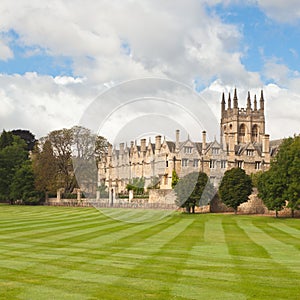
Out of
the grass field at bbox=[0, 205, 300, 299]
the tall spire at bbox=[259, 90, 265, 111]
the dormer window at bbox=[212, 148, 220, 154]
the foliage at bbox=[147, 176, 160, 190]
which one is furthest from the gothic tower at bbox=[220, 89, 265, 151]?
the grass field at bbox=[0, 205, 300, 299]

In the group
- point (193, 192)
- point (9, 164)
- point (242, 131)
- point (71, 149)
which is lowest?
point (193, 192)

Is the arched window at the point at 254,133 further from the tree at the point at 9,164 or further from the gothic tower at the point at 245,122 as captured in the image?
the tree at the point at 9,164

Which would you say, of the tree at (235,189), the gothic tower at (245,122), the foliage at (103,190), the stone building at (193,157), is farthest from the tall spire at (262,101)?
the foliage at (103,190)

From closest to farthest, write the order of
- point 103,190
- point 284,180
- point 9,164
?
point 284,180 → point 103,190 → point 9,164

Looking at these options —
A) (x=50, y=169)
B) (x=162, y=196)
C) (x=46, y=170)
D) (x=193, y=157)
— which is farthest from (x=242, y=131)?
(x=162, y=196)

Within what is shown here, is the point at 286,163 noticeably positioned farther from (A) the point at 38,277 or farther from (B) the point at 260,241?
(A) the point at 38,277

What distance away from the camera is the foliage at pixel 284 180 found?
4412cm

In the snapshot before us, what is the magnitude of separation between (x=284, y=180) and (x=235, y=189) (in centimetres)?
998

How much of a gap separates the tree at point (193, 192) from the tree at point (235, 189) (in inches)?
87.1

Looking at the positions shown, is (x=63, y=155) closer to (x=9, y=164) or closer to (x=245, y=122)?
(x=9, y=164)

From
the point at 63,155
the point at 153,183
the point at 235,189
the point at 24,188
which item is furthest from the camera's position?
the point at 24,188

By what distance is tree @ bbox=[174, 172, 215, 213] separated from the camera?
176 ft

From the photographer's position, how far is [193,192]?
54.2 m

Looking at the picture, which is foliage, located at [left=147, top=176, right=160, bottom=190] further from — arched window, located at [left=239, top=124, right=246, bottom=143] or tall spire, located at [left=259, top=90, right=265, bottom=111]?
tall spire, located at [left=259, top=90, right=265, bottom=111]
